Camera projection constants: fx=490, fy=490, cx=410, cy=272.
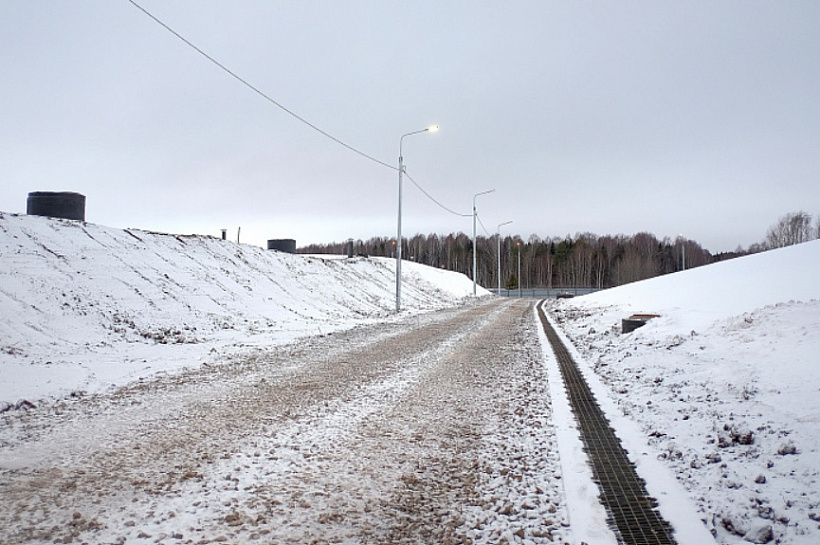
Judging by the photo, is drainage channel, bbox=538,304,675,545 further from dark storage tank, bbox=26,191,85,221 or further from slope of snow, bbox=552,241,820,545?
dark storage tank, bbox=26,191,85,221

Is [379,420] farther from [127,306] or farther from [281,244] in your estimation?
[281,244]

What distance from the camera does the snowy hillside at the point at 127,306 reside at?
29.9 feet

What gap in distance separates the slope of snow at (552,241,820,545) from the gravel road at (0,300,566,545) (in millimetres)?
1145

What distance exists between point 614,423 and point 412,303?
2832cm

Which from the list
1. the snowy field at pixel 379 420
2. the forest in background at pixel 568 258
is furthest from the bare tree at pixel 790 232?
the snowy field at pixel 379 420

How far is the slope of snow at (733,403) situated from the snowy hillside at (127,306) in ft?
26.2

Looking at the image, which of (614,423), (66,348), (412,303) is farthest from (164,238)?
(614,423)

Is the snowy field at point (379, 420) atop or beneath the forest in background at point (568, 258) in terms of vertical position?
beneath

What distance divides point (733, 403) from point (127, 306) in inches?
558

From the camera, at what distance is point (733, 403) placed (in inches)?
222

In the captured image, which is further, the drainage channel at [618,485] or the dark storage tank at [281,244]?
the dark storage tank at [281,244]

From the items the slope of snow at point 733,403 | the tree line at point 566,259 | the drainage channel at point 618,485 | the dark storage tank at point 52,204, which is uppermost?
the tree line at point 566,259

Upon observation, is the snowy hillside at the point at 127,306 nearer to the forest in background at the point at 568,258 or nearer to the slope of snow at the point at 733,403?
the slope of snow at the point at 733,403

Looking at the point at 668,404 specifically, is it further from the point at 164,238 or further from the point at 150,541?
the point at 164,238
